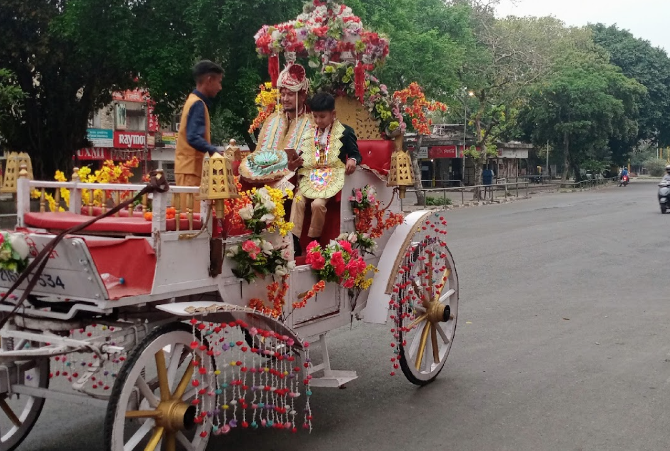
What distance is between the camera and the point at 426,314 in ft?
19.0

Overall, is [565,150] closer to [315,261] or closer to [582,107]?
[582,107]

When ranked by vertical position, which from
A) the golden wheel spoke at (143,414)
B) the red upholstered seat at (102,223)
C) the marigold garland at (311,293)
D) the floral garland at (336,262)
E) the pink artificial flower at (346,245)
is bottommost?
the golden wheel spoke at (143,414)

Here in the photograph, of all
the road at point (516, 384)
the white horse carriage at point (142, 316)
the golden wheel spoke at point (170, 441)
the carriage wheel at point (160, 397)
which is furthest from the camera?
the road at point (516, 384)

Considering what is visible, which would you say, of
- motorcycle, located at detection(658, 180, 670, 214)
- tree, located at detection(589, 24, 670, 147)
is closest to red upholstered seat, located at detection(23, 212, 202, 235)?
motorcycle, located at detection(658, 180, 670, 214)

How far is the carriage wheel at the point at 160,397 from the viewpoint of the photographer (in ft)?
10.6

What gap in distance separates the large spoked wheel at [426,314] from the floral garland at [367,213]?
1.16 feet

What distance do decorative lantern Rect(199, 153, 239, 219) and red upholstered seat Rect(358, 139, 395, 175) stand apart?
2587 mm

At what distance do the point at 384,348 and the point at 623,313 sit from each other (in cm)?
327

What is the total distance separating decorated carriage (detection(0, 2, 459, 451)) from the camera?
11.1ft

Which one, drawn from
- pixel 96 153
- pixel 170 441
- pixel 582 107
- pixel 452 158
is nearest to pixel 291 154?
pixel 170 441

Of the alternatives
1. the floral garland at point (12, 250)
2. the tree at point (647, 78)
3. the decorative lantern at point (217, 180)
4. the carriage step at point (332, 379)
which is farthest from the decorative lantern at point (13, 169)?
the tree at point (647, 78)

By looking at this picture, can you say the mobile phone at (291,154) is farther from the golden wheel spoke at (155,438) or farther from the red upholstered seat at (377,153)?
the golden wheel spoke at (155,438)

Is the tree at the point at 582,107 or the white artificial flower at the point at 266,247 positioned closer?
the white artificial flower at the point at 266,247

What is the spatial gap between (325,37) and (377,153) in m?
1.06
